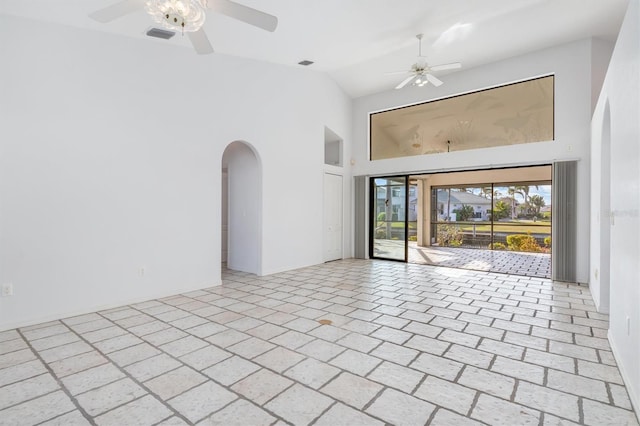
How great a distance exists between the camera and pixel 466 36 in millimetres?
5418

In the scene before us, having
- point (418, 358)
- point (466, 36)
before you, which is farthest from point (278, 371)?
point (466, 36)

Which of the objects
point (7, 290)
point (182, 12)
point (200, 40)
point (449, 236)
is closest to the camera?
point (182, 12)

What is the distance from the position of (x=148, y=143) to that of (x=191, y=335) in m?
2.54

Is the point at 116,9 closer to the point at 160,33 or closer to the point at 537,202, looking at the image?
the point at 160,33

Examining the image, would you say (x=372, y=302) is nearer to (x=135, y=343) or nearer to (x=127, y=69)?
(x=135, y=343)

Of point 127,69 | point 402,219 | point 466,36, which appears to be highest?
point 466,36

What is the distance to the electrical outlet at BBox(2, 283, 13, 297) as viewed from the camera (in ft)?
10.7

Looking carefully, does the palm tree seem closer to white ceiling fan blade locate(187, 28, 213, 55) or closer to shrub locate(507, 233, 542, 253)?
shrub locate(507, 233, 542, 253)

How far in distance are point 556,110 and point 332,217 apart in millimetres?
4576

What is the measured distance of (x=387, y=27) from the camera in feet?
16.1

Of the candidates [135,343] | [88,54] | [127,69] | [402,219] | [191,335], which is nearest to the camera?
[135,343]

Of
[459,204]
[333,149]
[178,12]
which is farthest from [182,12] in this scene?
[459,204]

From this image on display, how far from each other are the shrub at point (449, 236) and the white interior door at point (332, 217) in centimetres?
507

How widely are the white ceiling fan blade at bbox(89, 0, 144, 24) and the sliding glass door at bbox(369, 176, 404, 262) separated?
606 cm
